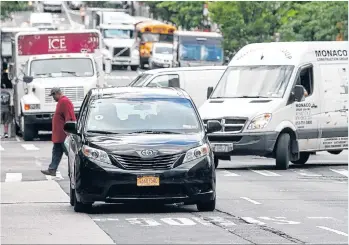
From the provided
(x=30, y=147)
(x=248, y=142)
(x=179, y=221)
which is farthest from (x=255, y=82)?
(x=179, y=221)

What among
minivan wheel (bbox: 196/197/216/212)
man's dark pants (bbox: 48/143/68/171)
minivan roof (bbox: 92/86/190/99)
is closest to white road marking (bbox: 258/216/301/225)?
minivan wheel (bbox: 196/197/216/212)

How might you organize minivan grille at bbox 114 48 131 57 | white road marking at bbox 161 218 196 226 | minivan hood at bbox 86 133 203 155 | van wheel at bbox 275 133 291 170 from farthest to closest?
minivan grille at bbox 114 48 131 57
van wheel at bbox 275 133 291 170
minivan hood at bbox 86 133 203 155
white road marking at bbox 161 218 196 226

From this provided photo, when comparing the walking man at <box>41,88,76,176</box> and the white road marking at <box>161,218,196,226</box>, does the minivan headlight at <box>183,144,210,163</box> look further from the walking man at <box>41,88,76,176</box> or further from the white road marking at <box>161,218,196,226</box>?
the walking man at <box>41,88,76,176</box>

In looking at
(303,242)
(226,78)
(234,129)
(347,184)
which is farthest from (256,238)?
(226,78)

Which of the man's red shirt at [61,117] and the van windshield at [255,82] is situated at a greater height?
the van windshield at [255,82]

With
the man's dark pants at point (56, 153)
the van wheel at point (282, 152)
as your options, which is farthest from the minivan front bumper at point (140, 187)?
the van wheel at point (282, 152)

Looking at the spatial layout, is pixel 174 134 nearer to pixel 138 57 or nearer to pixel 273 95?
pixel 273 95

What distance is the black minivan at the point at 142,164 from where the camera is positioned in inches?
652

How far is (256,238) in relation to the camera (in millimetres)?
14102

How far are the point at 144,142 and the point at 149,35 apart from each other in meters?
74.8

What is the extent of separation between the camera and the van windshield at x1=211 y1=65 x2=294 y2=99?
26672mm

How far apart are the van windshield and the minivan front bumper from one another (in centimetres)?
999

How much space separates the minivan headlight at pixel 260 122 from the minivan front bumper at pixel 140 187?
29.7 ft

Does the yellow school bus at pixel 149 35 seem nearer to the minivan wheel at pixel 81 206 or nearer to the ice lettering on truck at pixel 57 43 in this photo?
the ice lettering on truck at pixel 57 43
